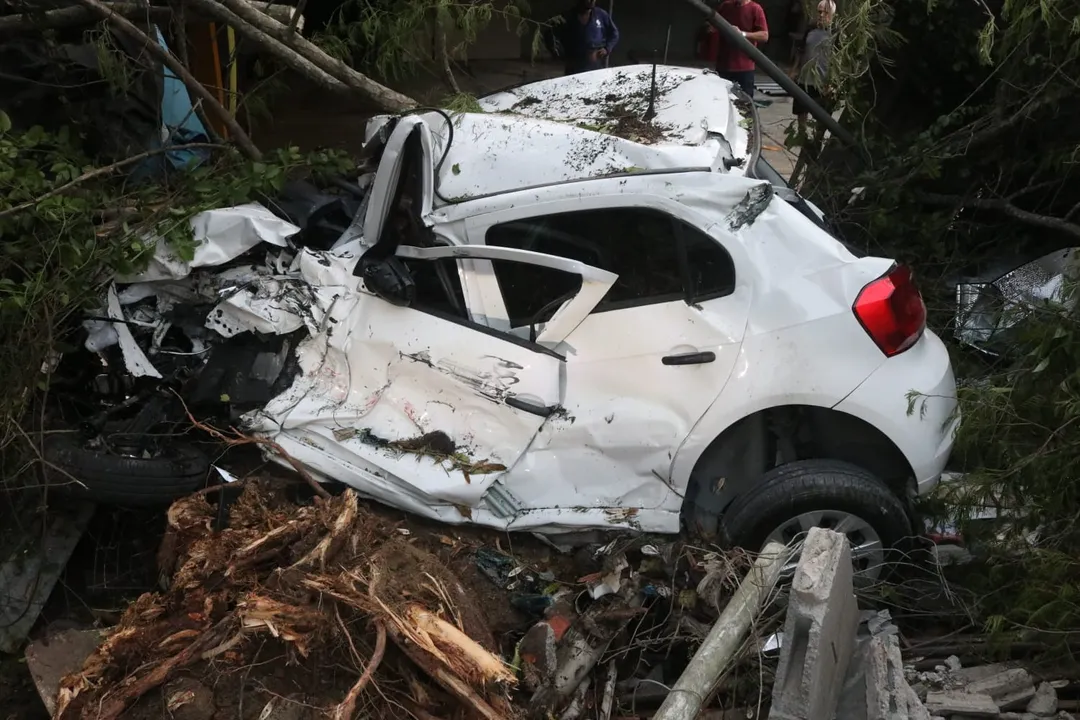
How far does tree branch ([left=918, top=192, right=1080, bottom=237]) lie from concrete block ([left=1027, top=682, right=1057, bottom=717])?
2.67 metres

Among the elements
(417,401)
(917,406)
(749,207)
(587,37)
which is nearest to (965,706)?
(917,406)

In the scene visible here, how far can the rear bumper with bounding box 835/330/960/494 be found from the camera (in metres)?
3.43

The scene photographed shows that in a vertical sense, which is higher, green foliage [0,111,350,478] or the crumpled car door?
green foliage [0,111,350,478]

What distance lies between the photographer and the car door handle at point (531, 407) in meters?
3.54

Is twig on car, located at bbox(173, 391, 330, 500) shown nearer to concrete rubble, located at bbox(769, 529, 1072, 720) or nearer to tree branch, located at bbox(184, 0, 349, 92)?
concrete rubble, located at bbox(769, 529, 1072, 720)

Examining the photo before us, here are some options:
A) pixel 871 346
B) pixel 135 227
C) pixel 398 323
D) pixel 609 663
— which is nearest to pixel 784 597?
pixel 609 663

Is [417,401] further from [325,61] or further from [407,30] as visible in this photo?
[407,30]

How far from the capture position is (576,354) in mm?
3533

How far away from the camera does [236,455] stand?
150 inches

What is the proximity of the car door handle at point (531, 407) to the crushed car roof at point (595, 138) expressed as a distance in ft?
2.81

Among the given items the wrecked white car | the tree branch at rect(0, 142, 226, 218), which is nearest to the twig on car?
the wrecked white car

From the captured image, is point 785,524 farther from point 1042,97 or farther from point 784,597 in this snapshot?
point 1042,97

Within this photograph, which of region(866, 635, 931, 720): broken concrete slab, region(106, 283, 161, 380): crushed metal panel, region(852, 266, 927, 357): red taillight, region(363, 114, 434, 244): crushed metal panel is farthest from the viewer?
region(106, 283, 161, 380): crushed metal panel

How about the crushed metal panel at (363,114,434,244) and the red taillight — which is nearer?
the red taillight
